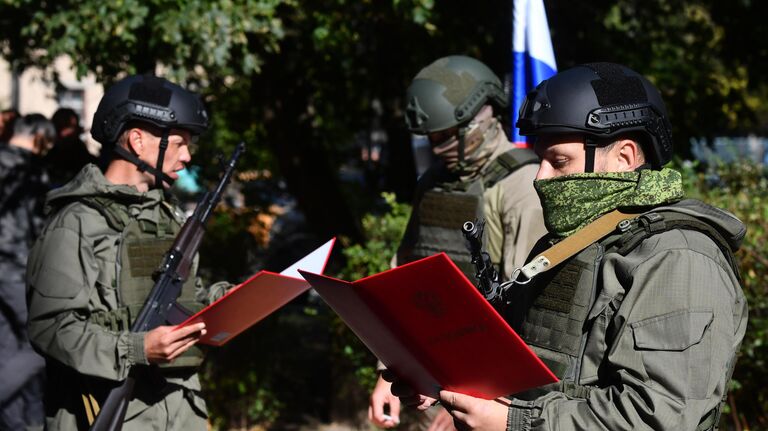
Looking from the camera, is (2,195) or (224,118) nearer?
(2,195)

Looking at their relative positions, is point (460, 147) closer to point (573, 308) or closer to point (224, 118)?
point (573, 308)

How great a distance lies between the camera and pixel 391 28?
24.5 ft

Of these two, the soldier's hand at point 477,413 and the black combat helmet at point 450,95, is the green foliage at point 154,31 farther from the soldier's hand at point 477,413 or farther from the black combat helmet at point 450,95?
the soldier's hand at point 477,413

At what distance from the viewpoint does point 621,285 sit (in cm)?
227

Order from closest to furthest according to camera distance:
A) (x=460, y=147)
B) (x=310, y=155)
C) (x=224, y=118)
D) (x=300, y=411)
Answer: (x=460, y=147) → (x=300, y=411) → (x=310, y=155) → (x=224, y=118)

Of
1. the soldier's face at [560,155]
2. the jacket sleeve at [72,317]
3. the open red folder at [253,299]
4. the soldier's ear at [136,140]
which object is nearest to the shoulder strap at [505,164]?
the open red folder at [253,299]

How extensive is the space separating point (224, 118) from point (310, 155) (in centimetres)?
130

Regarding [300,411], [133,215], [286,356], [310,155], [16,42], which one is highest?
[16,42]

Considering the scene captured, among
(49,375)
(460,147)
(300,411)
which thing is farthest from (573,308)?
(300,411)

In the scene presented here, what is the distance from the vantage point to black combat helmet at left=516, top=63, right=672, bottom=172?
93.2 inches

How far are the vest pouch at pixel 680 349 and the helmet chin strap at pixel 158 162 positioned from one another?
2.18m

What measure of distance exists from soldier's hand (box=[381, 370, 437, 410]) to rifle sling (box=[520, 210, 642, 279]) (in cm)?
46

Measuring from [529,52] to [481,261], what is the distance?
234 cm

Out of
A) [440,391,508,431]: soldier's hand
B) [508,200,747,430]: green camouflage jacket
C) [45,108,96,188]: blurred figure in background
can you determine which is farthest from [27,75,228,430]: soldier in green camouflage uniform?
[45,108,96,188]: blurred figure in background
